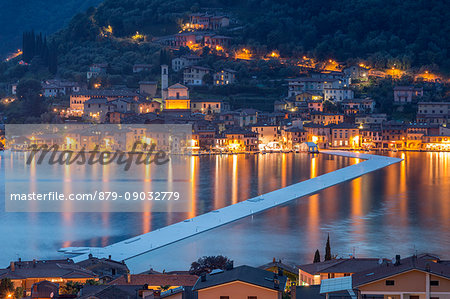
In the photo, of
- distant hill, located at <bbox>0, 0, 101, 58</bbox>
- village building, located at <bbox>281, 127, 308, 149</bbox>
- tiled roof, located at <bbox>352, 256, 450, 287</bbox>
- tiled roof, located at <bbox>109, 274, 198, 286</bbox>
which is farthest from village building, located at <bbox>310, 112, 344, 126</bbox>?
distant hill, located at <bbox>0, 0, 101, 58</bbox>

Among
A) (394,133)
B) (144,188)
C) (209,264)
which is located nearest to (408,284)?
(209,264)

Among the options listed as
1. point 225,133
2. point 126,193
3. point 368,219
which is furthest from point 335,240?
point 225,133

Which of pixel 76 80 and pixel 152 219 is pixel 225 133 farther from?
pixel 152 219

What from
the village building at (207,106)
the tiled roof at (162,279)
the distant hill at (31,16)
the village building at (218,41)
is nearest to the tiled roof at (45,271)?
the tiled roof at (162,279)

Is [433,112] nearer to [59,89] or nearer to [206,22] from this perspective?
[206,22]

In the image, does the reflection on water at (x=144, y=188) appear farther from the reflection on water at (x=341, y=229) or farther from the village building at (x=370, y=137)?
the village building at (x=370, y=137)

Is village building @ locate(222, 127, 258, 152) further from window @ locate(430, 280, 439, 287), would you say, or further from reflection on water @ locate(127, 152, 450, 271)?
window @ locate(430, 280, 439, 287)
